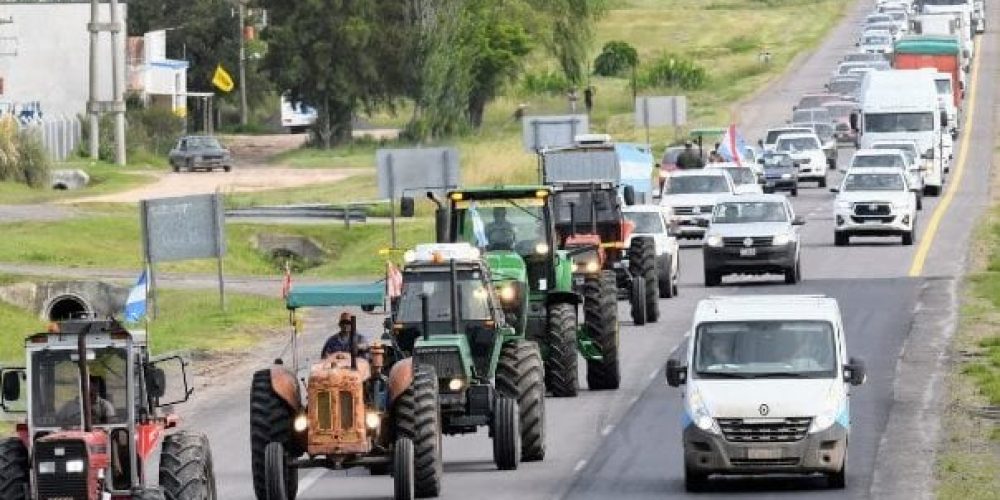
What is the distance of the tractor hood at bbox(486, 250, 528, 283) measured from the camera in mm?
31938

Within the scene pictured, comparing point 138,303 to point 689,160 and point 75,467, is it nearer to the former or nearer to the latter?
point 75,467

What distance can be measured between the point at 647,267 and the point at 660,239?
511cm

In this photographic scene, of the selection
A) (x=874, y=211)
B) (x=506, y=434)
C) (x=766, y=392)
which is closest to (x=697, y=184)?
(x=874, y=211)

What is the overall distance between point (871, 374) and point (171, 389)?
32.7 feet

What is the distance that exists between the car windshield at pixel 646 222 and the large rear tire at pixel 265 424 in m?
25.8

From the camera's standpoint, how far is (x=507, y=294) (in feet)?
104

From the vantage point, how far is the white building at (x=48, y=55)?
12094 centimetres

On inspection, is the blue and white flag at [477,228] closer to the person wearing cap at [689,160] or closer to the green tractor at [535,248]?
the green tractor at [535,248]

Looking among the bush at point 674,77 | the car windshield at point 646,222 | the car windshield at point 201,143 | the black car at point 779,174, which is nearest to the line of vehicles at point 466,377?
the car windshield at point 646,222

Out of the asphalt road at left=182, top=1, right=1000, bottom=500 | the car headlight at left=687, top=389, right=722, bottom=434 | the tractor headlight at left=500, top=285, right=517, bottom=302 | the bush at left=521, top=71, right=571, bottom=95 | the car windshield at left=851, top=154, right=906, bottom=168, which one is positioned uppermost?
the bush at left=521, top=71, right=571, bottom=95

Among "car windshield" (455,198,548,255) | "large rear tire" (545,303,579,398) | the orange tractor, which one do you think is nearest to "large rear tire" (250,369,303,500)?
the orange tractor

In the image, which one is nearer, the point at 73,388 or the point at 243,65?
the point at 73,388

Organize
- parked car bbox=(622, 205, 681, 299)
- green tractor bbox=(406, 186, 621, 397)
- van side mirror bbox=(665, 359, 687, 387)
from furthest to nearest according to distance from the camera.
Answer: parked car bbox=(622, 205, 681, 299)
green tractor bbox=(406, 186, 621, 397)
van side mirror bbox=(665, 359, 687, 387)

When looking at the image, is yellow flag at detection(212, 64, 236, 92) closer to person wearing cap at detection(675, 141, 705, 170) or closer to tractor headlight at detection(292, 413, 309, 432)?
person wearing cap at detection(675, 141, 705, 170)
